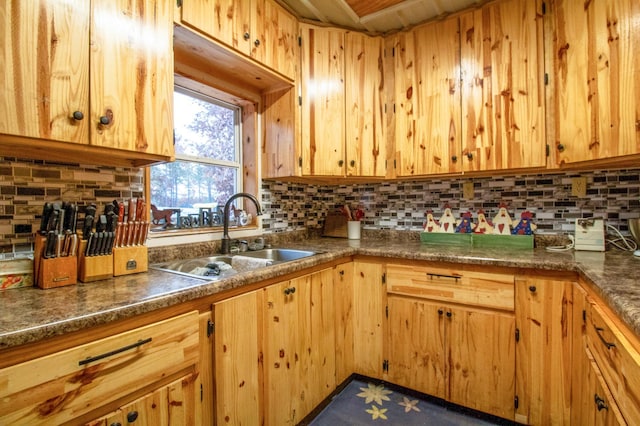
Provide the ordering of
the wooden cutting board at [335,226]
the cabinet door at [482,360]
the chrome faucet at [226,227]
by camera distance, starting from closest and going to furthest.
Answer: the cabinet door at [482,360] < the chrome faucet at [226,227] < the wooden cutting board at [335,226]

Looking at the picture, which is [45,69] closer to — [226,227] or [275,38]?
[226,227]

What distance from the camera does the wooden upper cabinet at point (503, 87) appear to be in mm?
1799

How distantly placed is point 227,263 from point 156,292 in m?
0.76

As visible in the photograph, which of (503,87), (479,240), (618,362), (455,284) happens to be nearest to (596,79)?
(503,87)

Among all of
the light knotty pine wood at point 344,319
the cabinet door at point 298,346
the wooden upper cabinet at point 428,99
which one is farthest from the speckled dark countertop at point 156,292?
the wooden upper cabinet at point 428,99

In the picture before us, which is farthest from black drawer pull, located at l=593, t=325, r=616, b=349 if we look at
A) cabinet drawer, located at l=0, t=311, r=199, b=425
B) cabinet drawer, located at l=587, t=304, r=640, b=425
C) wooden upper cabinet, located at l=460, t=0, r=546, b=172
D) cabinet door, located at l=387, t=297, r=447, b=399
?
cabinet drawer, located at l=0, t=311, r=199, b=425

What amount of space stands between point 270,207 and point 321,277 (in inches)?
29.0

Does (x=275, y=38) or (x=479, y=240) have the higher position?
(x=275, y=38)

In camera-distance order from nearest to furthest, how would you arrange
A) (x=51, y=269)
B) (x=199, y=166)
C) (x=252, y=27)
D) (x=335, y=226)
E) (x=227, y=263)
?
1. (x=51, y=269)
2. (x=252, y=27)
3. (x=227, y=263)
4. (x=199, y=166)
5. (x=335, y=226)

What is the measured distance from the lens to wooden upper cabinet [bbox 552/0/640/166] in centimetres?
140

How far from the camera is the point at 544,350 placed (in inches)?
60.7

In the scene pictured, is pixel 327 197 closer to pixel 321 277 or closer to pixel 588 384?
pixel 321 277

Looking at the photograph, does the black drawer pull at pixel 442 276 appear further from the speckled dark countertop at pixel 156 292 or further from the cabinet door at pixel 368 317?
the cabinet door at pixel 368 317

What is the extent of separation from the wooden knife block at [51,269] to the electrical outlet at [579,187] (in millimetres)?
2580
